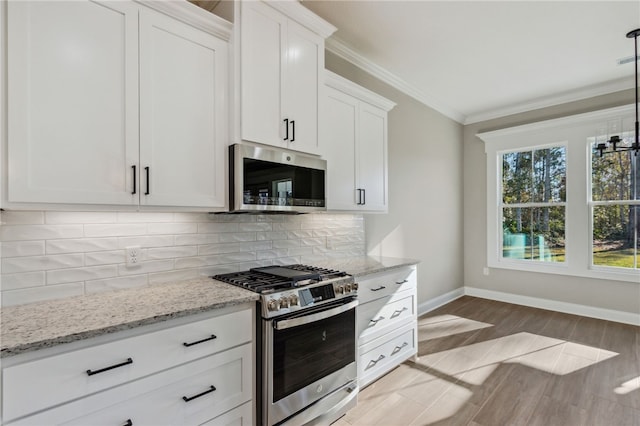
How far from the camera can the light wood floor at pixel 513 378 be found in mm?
2152

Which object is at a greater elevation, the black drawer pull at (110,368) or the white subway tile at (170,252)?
the white subway tile at (170,252)

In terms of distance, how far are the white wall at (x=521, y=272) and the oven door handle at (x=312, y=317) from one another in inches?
146

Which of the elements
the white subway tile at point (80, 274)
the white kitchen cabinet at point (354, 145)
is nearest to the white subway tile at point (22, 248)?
the white subway tile at point (80, 274)

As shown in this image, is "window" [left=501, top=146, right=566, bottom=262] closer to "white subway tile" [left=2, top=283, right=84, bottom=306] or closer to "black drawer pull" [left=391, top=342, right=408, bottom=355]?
"black drawer pull" [left=391, top=342, right=408, bottom=355]

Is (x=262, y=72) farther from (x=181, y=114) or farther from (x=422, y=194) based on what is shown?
(x=422, y=194)

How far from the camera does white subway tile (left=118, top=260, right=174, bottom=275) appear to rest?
5.84 ft

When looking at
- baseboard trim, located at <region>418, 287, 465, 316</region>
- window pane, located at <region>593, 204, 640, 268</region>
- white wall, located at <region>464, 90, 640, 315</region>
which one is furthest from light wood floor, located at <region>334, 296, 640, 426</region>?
window pane, located at <region>593, 204, 640, 268</region>

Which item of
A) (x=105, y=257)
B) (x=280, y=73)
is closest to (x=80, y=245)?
(x=105, y=257)

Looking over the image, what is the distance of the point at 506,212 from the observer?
4.90 m

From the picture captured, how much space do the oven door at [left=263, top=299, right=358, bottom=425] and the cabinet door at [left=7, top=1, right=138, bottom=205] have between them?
1.06 m

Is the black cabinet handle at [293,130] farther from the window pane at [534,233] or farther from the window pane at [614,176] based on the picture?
the window pane at [534,233]

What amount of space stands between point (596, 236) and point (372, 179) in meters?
3.34

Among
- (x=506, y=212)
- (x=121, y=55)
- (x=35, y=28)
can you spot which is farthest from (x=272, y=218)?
(x=506, y=212)

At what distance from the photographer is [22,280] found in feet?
4.90
